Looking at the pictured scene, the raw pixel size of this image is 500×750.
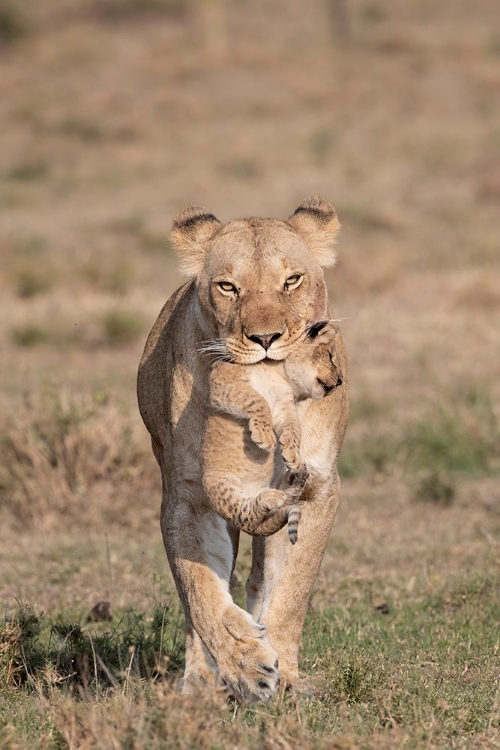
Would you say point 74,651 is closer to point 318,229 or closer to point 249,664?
point 249,664

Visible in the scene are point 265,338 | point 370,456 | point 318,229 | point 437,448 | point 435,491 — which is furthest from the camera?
point 437,448

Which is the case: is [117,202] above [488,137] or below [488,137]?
below

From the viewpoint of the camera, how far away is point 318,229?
4.84m

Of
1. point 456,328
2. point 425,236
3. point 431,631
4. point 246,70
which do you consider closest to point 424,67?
point 246,70

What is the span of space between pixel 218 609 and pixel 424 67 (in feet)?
95.7

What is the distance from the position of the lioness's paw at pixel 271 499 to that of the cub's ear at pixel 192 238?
3.76ft

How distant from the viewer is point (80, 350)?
13.5 metres

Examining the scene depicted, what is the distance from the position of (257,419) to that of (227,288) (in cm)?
55

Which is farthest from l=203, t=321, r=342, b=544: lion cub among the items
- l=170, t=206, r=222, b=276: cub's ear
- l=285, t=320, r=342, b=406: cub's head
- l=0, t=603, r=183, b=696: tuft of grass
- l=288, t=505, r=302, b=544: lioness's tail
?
l=0, t=603, r=183, b=696: tuft of grass

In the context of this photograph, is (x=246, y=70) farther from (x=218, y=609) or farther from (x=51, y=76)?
(x=218, y=609)

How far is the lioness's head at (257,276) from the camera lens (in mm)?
4066

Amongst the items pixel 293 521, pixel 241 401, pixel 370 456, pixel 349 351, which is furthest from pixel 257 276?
pixel 349 351

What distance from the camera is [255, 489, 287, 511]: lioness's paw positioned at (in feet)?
12.4

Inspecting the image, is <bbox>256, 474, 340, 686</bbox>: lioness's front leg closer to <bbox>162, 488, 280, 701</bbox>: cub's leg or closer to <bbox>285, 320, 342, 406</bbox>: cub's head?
<bbox>162, 488, 280, 701</bbox>: cub's leg
